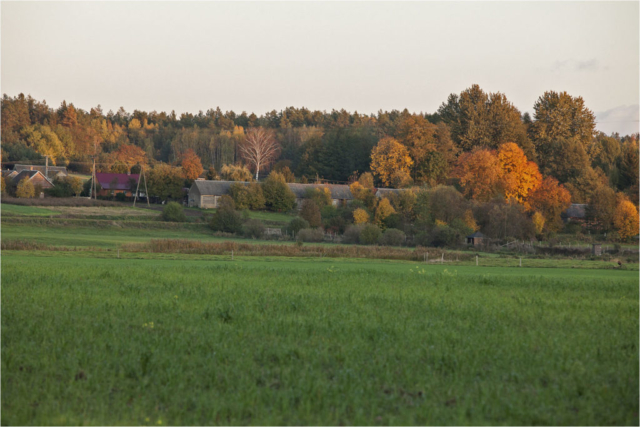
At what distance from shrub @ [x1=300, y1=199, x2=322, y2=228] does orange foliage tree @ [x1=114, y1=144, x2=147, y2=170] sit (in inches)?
2125

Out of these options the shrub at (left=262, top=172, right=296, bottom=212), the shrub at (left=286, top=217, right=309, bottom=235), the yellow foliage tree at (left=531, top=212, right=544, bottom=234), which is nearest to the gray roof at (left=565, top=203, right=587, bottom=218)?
the yellow foliage tree at (left=531, top=212, right=544, bottom=234)

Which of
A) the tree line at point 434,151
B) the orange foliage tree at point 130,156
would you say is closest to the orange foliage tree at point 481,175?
the tree line at point 434,151

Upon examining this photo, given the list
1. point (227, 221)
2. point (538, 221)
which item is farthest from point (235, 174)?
point (538, 221)

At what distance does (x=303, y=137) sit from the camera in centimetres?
14338

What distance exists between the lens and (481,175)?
81.8 metres

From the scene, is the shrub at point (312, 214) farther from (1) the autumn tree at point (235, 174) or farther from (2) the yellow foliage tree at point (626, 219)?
(2) the yellow foliage tree at point (626, 219)

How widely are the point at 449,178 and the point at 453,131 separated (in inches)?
486

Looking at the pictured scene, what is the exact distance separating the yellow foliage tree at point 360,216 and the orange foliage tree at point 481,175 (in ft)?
55.2

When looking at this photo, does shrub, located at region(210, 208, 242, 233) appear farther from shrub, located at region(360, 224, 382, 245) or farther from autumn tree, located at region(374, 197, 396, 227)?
autumn tree, located at region(374, 197, 396, 227)

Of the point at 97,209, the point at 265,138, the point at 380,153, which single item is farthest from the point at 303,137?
the point at 97,209

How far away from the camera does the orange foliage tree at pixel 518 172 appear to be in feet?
264

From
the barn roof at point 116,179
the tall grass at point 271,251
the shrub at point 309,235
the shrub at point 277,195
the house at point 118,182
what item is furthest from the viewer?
the barn roof at point 116,179

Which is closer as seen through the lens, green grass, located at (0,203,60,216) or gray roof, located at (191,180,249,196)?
green grass, located at (0,203,60,216)

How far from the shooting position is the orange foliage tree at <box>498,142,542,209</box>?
80.4 metres
